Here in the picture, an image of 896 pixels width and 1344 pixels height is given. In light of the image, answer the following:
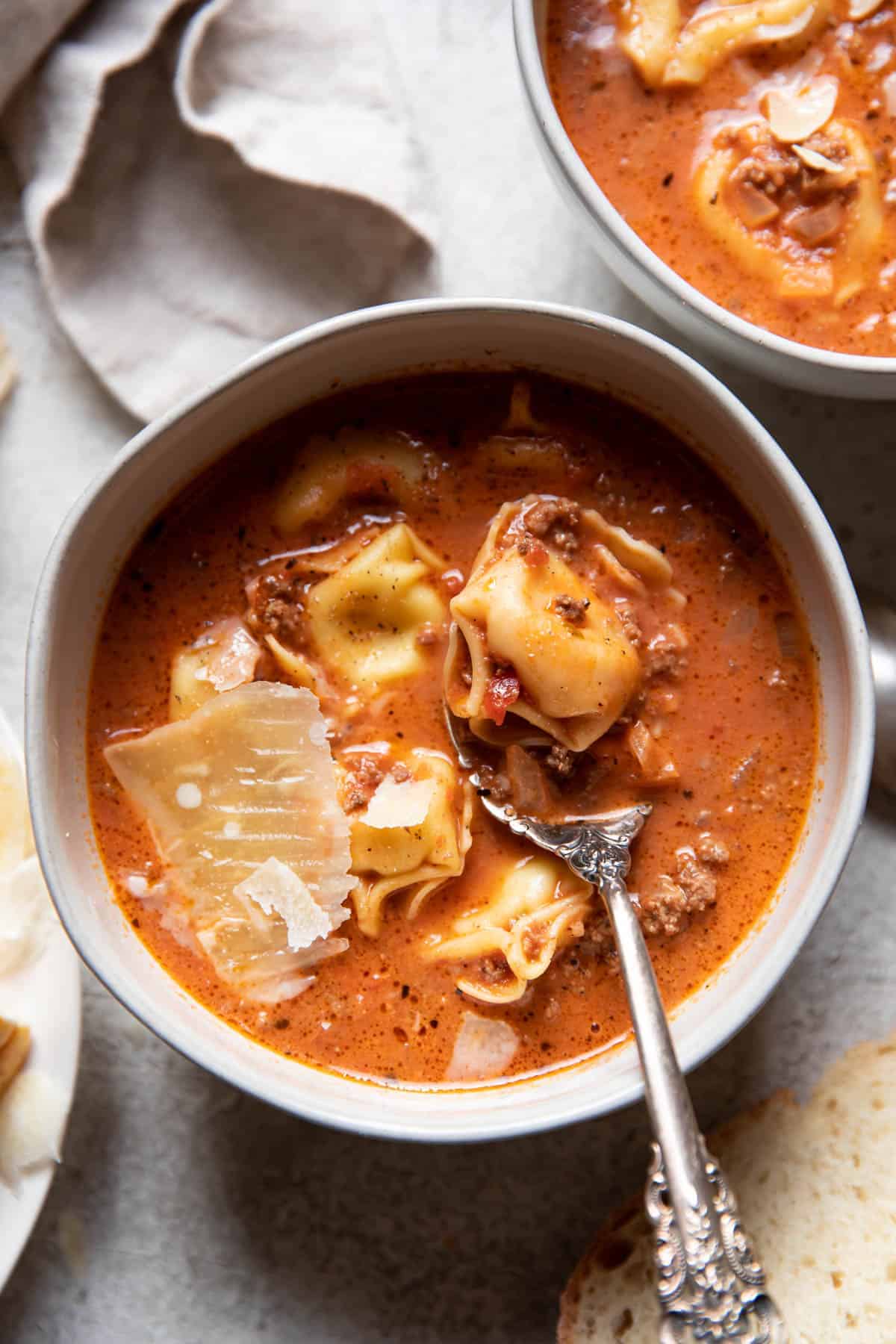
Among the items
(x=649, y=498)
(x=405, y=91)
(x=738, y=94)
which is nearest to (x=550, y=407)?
(x=649, y=498)

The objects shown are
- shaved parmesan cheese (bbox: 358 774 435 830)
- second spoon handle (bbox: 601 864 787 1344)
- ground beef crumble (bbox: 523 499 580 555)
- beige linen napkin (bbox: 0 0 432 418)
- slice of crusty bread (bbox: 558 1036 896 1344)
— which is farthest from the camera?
beige linen napkin (bbox: 0 0 432 418)

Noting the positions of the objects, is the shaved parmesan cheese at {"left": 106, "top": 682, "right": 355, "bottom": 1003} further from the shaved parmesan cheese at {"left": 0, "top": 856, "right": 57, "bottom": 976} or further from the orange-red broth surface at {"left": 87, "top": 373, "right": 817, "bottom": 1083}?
the shaved parmesan cheese at {"left": 0, "top": 856, "right": 57, "bottom": 976}

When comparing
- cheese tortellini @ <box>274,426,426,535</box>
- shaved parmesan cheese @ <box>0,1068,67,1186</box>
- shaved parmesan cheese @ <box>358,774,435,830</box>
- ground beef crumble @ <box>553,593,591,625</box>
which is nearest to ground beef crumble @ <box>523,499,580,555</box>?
ground beef crumble @ <box>553,593,591,625</box>

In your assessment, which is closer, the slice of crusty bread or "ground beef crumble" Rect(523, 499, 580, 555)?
"ground beef crumble" Rect(523, 499, 580, 555)

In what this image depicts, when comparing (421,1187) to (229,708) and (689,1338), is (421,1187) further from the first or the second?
(229,708)

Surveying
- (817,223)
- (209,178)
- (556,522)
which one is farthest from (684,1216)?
(209,178)

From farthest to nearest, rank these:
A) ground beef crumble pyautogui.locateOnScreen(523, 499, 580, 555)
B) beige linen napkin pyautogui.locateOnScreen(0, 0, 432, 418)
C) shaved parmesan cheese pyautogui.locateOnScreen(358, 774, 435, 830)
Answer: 1. beige linen napkin pyautogui.locateOnScreen(0, 0, 432, 418)
2. ground beef crumble pyautogui.locateOnScreen(523, 499, 580, 555)
3. shaved parmesan cheese pyautogui.locateOnScreen(358, 774, 435, 830)

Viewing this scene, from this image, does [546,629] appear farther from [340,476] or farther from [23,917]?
[23,917]

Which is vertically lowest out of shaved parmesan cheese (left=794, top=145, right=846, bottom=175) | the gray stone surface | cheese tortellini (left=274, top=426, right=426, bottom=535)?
the gray stone surface
